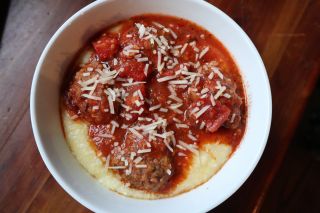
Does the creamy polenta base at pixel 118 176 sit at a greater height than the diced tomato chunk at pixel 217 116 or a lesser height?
lesser

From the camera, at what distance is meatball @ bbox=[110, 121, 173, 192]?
2162 mm

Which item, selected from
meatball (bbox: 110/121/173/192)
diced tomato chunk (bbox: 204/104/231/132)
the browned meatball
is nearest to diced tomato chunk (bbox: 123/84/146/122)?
meatball (bbox: 110/121/173/192)

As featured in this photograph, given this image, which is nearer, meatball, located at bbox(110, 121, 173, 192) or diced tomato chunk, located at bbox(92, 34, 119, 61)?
meatball, located at bbox(110, 121, 173, 192)

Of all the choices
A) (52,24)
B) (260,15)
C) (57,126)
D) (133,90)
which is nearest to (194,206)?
(133,90)

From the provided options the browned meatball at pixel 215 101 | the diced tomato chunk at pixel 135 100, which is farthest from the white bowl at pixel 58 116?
the diced tomato chunk at pixel 135 100

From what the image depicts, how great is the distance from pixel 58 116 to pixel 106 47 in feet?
1.60

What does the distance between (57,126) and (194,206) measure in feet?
2.94

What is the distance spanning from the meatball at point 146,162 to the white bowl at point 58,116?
147 millimetres

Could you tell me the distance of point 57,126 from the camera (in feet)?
7.56

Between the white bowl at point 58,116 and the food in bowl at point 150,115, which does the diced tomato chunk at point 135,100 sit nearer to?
the food in bowl at point 150,115

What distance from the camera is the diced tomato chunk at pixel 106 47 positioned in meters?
2.30

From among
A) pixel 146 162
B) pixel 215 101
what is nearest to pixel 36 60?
pixel 146 162

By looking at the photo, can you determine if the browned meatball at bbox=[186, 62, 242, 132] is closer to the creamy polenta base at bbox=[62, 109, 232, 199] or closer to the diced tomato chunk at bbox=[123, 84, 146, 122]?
the creamy polenta base at bbox=[62, 109, 232, 199]

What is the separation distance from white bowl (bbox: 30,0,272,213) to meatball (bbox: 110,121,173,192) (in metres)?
0.15
